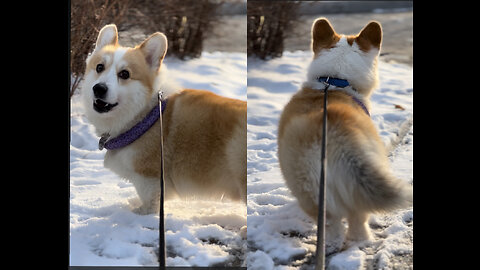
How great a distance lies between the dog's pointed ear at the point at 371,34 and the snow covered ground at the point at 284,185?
0.11 m

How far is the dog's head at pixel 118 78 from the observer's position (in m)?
2.00

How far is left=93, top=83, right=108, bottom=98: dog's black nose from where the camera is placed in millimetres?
1990

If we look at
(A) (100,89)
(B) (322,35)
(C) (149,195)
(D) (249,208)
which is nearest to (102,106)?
(A) (100,89)

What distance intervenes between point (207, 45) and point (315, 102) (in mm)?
551

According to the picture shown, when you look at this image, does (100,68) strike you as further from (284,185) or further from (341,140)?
(341,140)

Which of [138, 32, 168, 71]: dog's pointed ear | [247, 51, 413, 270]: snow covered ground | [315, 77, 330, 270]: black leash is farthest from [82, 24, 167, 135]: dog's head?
[315, 77, 330, 270]: black leash

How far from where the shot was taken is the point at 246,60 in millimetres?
2111

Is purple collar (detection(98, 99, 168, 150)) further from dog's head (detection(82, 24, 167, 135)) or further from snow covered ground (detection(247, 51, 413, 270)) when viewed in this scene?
snow covered ground (detection(247, 51, 413, 270))

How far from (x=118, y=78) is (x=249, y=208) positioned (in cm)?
70

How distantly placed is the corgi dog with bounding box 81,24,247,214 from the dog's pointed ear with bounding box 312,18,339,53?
371mm

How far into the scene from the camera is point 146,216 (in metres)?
2.09
